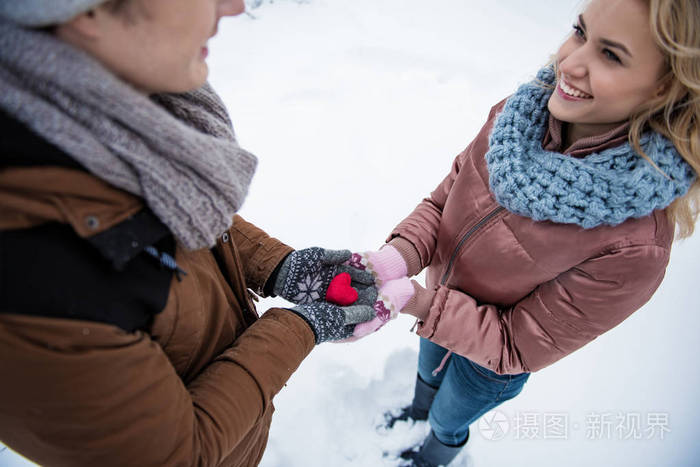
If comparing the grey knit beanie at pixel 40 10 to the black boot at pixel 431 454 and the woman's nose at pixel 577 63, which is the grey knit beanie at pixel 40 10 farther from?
the black boot at pixel 431 454

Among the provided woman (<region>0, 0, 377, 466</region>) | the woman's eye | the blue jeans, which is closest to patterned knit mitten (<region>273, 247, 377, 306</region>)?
woman (<region>0, 0, 377, 466</region>)

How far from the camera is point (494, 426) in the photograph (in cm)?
200

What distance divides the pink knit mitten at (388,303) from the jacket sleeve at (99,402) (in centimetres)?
51

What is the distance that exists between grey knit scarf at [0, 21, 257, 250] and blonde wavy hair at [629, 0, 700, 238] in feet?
3.22

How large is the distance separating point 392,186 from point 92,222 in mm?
2460

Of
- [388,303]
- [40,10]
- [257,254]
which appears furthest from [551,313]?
[40,10]

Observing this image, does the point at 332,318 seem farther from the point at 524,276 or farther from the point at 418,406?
the point at 418,406

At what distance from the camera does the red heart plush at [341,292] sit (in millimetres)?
1220

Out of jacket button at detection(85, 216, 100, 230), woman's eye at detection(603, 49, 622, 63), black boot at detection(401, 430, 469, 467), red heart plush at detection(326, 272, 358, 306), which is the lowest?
black boot at detection(401, 430, 469, 467)

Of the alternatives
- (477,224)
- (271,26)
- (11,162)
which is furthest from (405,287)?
(271,26)

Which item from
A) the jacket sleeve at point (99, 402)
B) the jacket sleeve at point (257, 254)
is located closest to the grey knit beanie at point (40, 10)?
the jacket sleeve at point (99, 402)

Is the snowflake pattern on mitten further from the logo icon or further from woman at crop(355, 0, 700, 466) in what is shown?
the logo icon

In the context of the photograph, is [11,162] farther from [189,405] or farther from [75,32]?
[189,405]

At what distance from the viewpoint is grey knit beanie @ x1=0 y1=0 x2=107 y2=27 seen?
50cm
